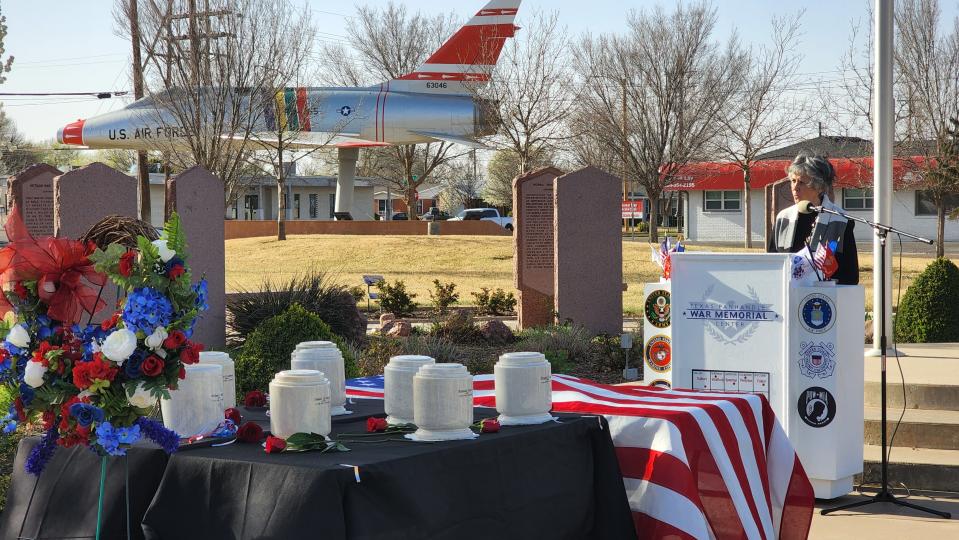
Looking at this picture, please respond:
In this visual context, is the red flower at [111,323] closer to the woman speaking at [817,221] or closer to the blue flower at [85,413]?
the blue flower at [85,413]

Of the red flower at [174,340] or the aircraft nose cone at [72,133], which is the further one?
the aircraft nose cone at [72,133]

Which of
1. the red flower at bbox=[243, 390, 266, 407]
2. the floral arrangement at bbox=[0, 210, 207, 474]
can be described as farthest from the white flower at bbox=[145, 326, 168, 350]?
the red flower at bbox=[243, 390, 266, 407]

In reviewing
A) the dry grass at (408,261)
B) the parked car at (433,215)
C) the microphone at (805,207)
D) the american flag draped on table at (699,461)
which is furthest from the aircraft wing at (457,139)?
the american flag draped on table at (699,461)

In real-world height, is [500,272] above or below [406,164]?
below

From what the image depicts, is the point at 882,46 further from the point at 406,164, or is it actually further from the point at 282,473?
the point at 406,164

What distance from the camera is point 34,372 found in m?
3.14

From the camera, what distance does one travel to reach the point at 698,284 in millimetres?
6207

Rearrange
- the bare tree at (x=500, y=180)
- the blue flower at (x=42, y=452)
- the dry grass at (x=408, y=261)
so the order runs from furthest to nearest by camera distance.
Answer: the bare tree at (x=500, y=180) → the dry grass at (x=408, y=261) → the blue flower at (x=42, y=452)

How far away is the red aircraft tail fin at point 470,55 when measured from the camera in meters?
36.4

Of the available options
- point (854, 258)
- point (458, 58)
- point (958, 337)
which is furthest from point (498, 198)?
point (854, 258)

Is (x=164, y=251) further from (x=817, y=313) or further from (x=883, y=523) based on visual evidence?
(x=883, y=523)

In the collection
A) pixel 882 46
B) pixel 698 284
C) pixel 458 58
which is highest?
pixel 458 58

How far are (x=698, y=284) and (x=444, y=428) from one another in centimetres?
299

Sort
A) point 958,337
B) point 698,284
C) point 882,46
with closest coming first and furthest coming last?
1. point 698,284
2. point 882,46
3. point 958,337
